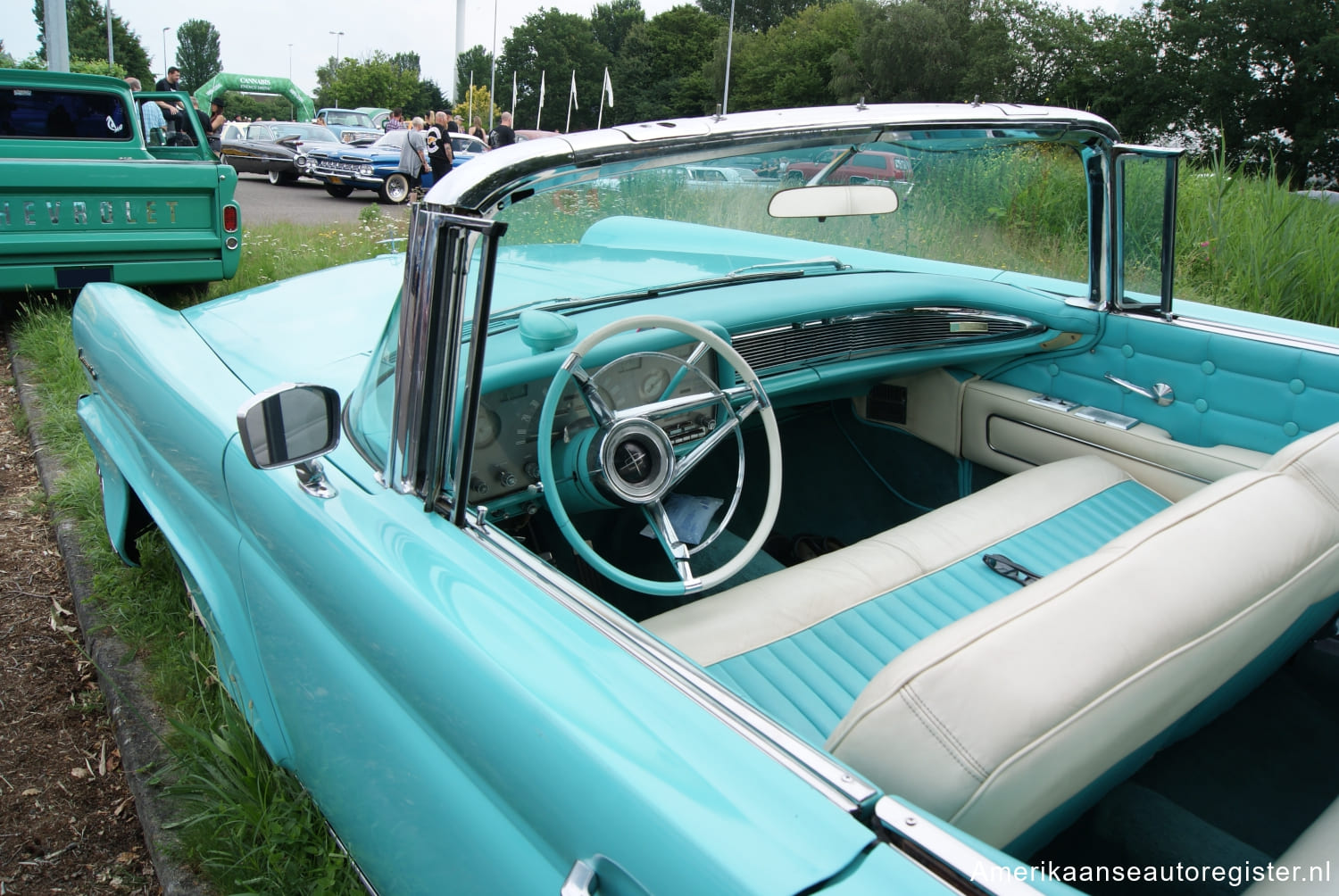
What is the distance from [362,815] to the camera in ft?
4.86

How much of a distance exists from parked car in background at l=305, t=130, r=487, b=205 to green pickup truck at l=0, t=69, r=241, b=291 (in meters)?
8.56

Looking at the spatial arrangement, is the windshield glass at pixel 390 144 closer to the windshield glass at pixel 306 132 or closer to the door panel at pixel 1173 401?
the windshield glass at pixel 306 132

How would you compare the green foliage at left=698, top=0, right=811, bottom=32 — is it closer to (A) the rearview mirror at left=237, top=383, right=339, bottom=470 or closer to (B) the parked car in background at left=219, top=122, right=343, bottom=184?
(B) the parked car in background at left=219, top=122, right=343, bottom=184

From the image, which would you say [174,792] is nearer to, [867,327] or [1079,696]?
[1079,696]

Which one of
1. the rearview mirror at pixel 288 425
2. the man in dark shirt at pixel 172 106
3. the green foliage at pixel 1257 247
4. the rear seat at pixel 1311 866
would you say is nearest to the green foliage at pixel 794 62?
the man in dark shirt at pixel 172 106

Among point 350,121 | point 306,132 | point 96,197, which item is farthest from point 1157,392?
point 350,121

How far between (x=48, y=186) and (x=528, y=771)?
562cm

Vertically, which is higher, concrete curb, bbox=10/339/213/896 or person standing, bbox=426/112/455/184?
person standing, bbox=426/112/455/184

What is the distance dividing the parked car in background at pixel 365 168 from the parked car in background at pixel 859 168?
549 inches

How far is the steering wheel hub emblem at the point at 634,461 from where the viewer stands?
2004 mm

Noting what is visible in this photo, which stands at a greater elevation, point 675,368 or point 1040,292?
point 1040,292

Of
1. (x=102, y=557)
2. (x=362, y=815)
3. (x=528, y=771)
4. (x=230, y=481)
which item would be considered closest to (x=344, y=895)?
(x=362, y=815)

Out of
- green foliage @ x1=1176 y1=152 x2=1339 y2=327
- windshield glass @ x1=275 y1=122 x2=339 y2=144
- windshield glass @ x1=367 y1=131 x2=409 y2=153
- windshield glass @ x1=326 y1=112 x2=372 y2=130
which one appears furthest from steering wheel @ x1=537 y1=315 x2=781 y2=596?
windshield glass @ x1=326 y1=112 x2=372 y2=130

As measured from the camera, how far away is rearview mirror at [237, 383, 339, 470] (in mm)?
1377
